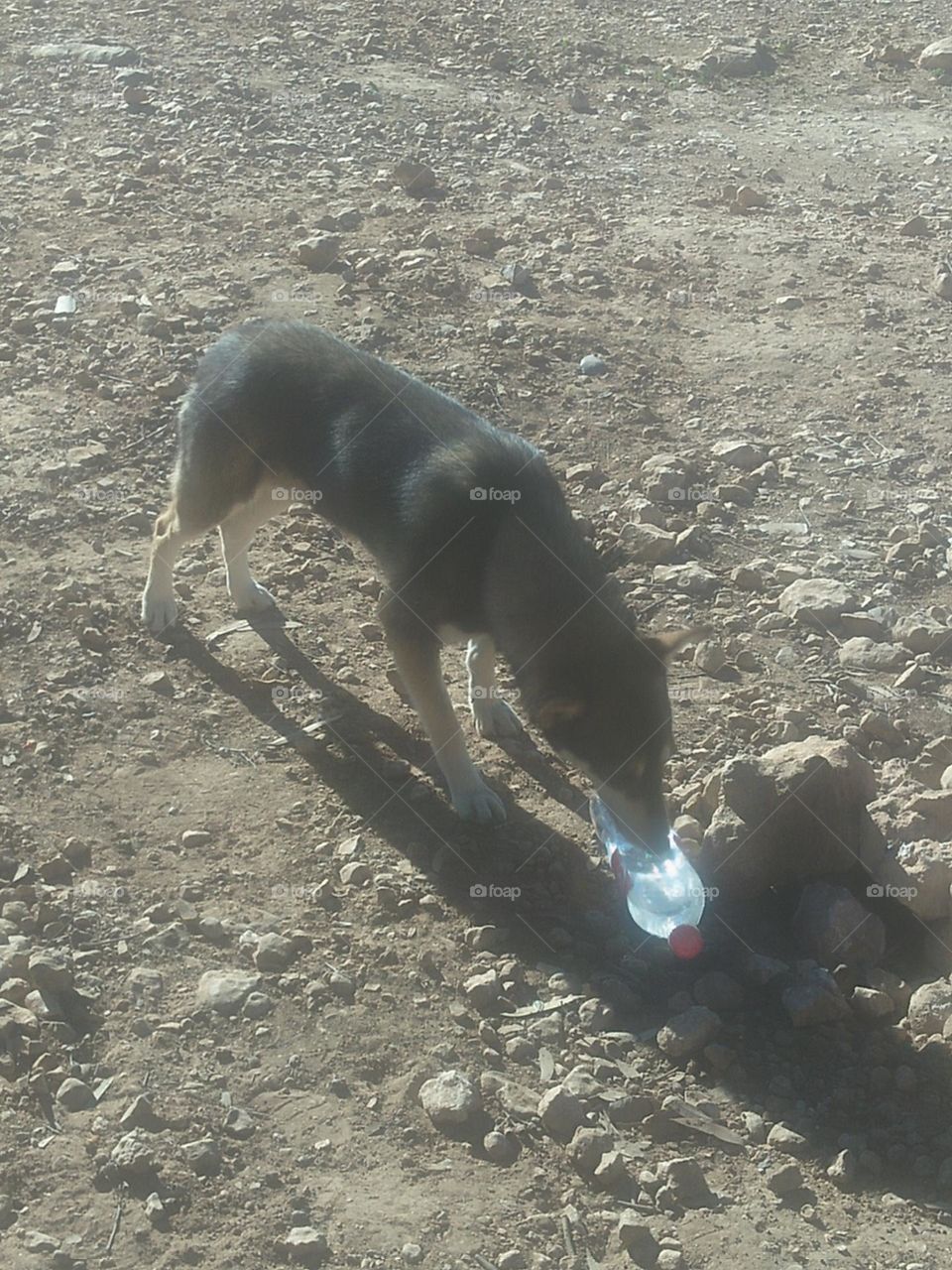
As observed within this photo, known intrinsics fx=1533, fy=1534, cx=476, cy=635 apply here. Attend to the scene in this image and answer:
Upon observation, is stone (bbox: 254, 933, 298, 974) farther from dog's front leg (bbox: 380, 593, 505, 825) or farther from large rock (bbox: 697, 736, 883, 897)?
large rock (bbox: 697, 736, 883, 897)

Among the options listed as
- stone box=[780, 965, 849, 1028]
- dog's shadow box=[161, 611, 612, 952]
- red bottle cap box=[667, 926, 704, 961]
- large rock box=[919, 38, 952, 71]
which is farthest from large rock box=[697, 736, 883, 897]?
large rock box=[919, 38, 952, 71]

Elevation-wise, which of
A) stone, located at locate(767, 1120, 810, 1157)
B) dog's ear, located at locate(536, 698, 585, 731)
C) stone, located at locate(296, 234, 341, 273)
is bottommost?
stone, located at locate(767, 1120, 810, 1157)

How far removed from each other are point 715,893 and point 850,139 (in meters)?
8.88

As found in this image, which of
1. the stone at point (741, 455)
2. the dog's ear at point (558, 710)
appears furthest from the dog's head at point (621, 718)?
the stone at point (741, 455)

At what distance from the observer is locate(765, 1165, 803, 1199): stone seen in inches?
182

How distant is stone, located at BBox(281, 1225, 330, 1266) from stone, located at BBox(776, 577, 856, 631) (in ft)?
13.0

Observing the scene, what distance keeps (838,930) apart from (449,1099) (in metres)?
1.73

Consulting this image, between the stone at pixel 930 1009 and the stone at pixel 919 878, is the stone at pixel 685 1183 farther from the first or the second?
the stone at pixel 919 878

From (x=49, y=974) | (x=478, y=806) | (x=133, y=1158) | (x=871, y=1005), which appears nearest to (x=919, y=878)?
(x=871, y=1005)

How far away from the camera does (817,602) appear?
7.26 meters

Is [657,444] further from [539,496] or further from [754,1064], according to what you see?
[754,1064]

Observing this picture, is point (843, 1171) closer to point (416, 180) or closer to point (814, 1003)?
point (814, 1003)

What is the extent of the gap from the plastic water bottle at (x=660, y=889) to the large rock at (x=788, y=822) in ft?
0.49

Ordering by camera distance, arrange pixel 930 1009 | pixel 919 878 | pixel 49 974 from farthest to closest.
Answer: pixel 919 878
pixel 930 1009
pixel 49 974
